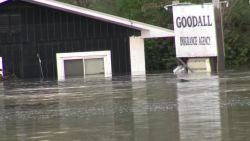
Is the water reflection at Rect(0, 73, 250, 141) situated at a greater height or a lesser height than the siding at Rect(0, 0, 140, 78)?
lesser

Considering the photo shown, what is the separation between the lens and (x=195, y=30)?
34.2m

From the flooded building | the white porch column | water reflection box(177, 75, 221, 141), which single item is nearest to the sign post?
the flooded building

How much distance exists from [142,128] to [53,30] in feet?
98.1

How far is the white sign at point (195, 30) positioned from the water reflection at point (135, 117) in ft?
49.3

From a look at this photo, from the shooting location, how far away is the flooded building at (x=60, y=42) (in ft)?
130

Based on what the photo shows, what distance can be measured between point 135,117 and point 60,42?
28.1m

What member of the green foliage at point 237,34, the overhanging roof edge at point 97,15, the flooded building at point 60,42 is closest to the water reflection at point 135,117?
the overhanging roof edge at point 97,15

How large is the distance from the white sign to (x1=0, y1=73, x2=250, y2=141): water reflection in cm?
1502

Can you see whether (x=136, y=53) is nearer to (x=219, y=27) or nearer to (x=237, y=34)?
(x=219, y=27)

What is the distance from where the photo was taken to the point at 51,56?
39.9 meters

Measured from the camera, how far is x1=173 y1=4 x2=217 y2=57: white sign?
3384 cm

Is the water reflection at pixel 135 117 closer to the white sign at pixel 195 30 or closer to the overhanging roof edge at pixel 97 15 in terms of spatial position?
the white sign at pixel 195 30

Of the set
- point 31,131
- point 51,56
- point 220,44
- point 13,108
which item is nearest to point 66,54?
point 51,56

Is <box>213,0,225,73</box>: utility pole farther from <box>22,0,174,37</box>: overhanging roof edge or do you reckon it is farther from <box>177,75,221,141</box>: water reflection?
<box>177,75,221,141</box>: water reflection
